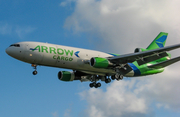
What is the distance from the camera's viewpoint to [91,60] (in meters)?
44.3

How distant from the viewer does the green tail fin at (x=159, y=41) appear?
53.4 meters

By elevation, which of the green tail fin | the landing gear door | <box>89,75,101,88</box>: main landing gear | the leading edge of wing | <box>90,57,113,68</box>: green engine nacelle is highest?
the green tail fin

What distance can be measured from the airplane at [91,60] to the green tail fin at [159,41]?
3.27 metres

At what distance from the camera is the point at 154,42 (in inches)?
2117

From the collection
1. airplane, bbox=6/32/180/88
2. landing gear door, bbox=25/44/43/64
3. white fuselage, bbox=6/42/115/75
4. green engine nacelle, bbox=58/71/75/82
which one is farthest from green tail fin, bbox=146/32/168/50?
landing gear door, bbox=25/44/43/64

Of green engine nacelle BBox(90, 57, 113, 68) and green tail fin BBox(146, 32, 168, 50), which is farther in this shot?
green tail fin BBox(146, 32, 168, 50)

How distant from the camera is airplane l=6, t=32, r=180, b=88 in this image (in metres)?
42.5

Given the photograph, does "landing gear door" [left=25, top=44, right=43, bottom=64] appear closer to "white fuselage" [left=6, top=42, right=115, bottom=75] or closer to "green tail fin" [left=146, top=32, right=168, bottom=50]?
"white fuselage" [left=6, top=42, right=115, bottom=75]

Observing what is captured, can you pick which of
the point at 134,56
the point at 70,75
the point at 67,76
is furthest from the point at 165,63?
the point at 67,76

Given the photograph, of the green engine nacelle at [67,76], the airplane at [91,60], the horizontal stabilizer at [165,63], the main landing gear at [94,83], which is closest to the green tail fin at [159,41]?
the airplane at [91,60]

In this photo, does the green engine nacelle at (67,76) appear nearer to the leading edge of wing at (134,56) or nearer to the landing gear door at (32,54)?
the leading edge of wing at (134,56)

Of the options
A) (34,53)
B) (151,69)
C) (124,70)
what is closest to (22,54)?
(34,53)

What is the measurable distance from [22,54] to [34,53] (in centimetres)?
165

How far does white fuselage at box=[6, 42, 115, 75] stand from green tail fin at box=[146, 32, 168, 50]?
12882 millimetres
